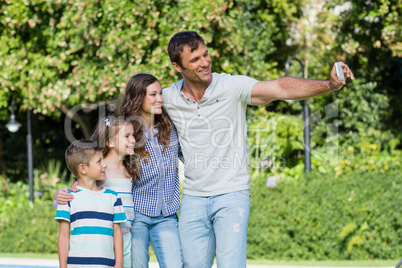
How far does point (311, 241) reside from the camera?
24.1ft

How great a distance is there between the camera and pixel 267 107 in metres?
11.9

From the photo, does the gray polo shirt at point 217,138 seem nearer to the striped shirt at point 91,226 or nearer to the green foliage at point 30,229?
the striped shirt at point 91,226

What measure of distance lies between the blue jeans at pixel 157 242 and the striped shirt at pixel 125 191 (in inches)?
2.6

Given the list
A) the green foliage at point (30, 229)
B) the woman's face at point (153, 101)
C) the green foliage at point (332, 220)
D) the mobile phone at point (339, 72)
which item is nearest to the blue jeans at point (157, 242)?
the woman's face at point (153, 101)

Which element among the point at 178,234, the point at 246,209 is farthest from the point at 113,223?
the point at 246,209

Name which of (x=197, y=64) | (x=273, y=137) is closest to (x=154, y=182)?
(x=197, y=64)

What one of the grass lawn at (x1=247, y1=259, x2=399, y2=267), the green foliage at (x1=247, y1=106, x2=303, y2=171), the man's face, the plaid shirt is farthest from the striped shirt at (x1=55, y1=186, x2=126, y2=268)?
the green foliage at (x1=247, y1=106, x2=303, y2=171)

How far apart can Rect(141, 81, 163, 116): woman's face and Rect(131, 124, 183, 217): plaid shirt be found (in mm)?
128

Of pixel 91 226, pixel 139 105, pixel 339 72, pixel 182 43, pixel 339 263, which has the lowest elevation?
pixel 339 263

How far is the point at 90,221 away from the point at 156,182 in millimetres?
500

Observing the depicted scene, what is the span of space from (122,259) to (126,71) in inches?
229

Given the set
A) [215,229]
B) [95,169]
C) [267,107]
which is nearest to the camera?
[95,169]

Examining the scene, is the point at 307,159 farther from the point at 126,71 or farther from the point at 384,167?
the point at 126,71

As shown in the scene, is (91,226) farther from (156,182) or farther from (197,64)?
(197,64)
